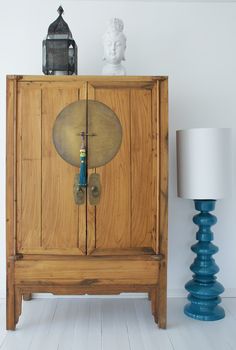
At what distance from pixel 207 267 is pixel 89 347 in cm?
93

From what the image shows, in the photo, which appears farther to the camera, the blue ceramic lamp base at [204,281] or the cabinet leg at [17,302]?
the blue ceramic lamp base at [204,281]

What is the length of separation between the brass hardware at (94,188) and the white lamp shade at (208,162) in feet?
1.92

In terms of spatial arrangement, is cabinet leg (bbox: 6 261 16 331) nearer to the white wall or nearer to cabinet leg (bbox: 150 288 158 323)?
the white wall

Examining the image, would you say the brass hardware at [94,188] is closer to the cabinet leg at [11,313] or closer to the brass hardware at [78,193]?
the brass hardware at [78,193]

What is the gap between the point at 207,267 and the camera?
8.50ft

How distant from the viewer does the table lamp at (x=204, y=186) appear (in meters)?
2.43

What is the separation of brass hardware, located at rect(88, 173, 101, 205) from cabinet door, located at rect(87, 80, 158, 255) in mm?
25

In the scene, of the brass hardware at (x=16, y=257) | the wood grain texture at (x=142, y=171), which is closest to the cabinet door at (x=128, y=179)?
the wood grain texture at (x=142, y=171)

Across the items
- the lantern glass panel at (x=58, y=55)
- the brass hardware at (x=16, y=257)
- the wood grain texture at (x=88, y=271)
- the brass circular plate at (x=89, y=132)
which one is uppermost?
the lantern glass panel at (x=58, y=55)

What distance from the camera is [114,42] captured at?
251 cm

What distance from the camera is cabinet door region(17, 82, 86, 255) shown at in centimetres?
235

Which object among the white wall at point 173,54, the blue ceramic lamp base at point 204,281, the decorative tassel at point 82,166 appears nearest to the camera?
the decorative tassel at point 82,166

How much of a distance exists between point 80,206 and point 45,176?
0.28 metres

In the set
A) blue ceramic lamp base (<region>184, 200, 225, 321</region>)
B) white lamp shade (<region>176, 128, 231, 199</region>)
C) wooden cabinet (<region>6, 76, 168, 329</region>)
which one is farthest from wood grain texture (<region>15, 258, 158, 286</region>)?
white lamp shade (<region>176, 128, 231, 199</region>)
